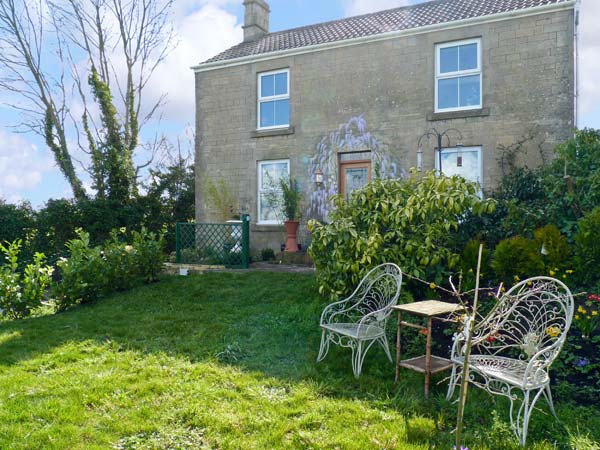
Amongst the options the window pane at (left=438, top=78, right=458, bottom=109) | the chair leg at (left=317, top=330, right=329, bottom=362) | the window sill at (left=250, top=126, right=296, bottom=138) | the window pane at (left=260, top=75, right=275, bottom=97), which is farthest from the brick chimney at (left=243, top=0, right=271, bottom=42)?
the chair leg at (left=317, top=330, right=329, bottom=362)

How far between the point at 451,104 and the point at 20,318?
31.5ft

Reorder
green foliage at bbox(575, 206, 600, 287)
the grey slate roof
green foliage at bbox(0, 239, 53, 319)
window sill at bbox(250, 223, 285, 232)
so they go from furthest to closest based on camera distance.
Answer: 1. window sill at bbox(250, 223, 285, 232)
2. the grey slate roof
3. green foliage at bbox(0, 239, 53, 319)
4. green foliage at bbox(575, 206, 600, 287)

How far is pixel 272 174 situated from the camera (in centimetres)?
1222

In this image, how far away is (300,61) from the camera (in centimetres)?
1184

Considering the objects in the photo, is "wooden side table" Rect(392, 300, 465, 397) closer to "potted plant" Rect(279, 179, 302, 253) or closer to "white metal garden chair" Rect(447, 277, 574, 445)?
"white metal garden chair" Rect(447, 277, 574, 445)

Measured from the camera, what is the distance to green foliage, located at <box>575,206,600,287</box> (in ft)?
17.5

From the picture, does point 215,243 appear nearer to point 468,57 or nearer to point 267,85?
point 267,85

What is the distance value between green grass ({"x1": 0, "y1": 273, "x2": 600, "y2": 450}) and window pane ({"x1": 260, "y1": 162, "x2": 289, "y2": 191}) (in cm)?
615

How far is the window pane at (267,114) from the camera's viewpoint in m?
12.3

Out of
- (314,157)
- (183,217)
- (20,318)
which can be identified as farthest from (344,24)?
(20,318)

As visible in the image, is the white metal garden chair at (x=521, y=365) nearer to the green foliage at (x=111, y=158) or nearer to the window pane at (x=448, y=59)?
the window pane at (x=448, y=59)

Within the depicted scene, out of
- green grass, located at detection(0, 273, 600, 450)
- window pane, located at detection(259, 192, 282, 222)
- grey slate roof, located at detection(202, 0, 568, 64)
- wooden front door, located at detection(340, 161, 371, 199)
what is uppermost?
grey slate roof, located at detection(202, 0, 568, 64)

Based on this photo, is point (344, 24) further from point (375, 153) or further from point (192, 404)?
point (192, 404)

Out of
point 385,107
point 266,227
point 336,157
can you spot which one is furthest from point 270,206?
point 385,107
